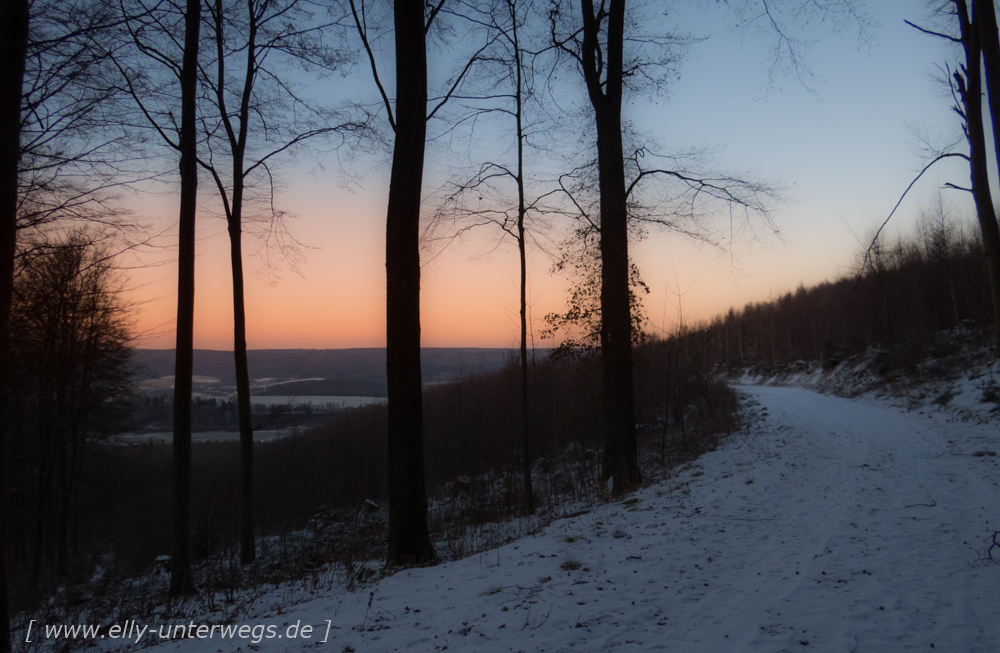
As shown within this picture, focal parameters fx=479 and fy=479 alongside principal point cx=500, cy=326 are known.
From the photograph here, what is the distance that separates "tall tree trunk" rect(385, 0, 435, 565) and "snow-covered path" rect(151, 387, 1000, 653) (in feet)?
2.45

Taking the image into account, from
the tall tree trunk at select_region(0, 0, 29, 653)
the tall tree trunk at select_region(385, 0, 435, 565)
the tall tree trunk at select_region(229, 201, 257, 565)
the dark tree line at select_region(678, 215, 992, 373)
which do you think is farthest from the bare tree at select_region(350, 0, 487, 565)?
the dark tree line at select_region(678, 215, 992, 373)

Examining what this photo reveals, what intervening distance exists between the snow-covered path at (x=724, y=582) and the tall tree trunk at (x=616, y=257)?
1.42m

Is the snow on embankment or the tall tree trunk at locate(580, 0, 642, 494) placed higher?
the tall tree trunk at locate(580, 0, 642, 494)

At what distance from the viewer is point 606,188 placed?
9.23 metres

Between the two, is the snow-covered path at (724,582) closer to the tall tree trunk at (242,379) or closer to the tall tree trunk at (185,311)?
the tall tree trunk at (185,311)

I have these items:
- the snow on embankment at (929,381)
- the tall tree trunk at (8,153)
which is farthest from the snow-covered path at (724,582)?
the snow on embankment at (929,381)

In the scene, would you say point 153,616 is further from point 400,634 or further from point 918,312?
point 918,312

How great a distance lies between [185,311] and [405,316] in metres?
4.69

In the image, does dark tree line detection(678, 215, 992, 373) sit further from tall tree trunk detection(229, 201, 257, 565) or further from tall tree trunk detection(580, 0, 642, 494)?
tall tree trunk detection(229, 201, 257, 565)

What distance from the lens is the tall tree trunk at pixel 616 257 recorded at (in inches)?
353

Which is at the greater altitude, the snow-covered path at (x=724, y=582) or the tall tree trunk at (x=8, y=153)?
the tall tree trunk at (x=8, y=153)

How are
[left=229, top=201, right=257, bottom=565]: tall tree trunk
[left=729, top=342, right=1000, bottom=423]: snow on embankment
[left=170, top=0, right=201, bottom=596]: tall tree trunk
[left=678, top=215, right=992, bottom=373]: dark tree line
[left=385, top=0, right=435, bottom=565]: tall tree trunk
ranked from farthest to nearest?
[left=678, top=215, right=992, bottom=373]: dark tree line < [left=729, top=342, right=1000, bottom=423]: snow on embankment < [left=229, top=201, right=257, bottom=565]: tall tree trunk < [left=170, top=0, right=201, bottom=596]: tall tree trunk < [left=385, top=0, right=435, bottom=565]: tall tree trunk

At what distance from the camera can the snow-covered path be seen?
10.5 ft

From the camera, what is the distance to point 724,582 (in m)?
4.08
